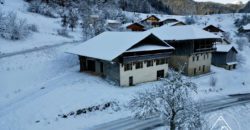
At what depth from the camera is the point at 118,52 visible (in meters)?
35.7

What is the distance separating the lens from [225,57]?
5438cm

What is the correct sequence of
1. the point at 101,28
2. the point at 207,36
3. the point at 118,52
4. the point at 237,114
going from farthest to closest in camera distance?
the point at 101,28
the point at 207,36
the point at 118,52
the point at 237,114

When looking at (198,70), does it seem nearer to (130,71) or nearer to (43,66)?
(130,71)

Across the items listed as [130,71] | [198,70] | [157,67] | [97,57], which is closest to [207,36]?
[198,70]

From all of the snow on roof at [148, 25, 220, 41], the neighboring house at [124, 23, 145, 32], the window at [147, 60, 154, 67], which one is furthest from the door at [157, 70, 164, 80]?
the neighboring house at [124, 23, 145, 32]

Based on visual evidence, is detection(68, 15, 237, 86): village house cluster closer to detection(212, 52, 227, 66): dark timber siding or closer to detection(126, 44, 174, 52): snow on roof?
detection(126, 44, 174, 52): snow on roof

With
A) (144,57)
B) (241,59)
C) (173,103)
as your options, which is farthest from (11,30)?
(241,59)

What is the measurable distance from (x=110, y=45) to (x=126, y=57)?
4.72 meters

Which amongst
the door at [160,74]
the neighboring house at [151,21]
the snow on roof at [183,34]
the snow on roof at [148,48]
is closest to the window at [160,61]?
the door at [160,74]

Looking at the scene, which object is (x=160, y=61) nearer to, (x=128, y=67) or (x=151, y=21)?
(x=128, y=67)

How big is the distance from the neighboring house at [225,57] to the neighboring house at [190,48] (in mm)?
6229

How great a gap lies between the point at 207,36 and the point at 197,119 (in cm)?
3123

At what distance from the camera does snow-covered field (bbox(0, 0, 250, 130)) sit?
26.4 metres

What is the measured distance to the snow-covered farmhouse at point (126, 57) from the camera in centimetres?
3638
